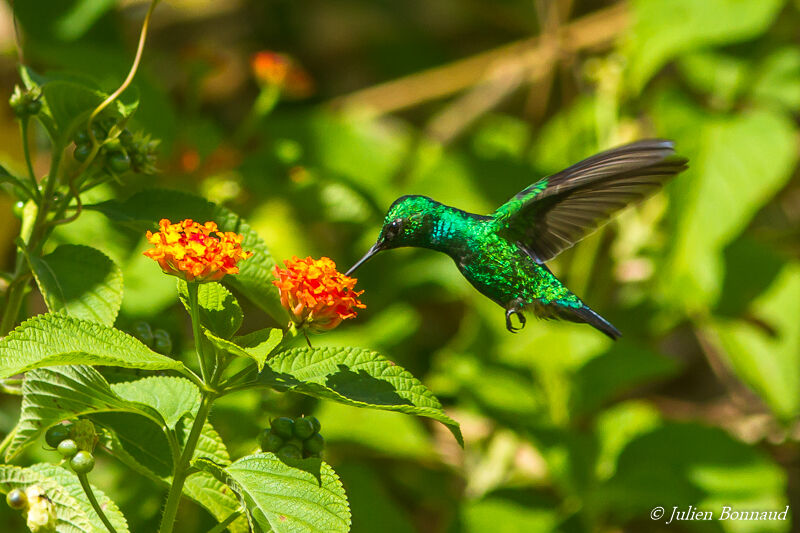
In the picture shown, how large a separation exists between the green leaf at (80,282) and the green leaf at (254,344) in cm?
23

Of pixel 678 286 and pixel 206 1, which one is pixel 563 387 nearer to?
pixel 678 286

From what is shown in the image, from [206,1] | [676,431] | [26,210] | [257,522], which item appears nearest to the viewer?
[257,522]

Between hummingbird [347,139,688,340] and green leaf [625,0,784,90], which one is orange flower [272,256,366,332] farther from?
green leaf [625,0,784,90]

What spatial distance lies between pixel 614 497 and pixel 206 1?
3.05 m

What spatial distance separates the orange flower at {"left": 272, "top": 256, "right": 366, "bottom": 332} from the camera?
1069 millimetres

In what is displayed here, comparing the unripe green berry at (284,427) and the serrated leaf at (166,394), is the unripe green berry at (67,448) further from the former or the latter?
the unripe green berry at (284,427)

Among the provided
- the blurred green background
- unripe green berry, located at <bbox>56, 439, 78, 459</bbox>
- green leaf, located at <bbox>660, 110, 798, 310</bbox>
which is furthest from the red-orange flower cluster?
unripe green berry, located at <bbox>56, 439, 78, 459</bbox>

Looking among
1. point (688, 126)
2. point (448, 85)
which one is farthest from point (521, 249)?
point (448, 85)

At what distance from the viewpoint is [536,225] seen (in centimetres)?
167

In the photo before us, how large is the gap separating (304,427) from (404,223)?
0.41 m

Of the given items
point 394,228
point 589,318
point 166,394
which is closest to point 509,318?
point 589,318

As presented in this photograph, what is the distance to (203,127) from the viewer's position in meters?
2.70

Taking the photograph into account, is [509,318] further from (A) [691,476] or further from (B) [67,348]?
(A) [691,476]

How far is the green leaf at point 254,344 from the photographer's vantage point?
3.14 feet
